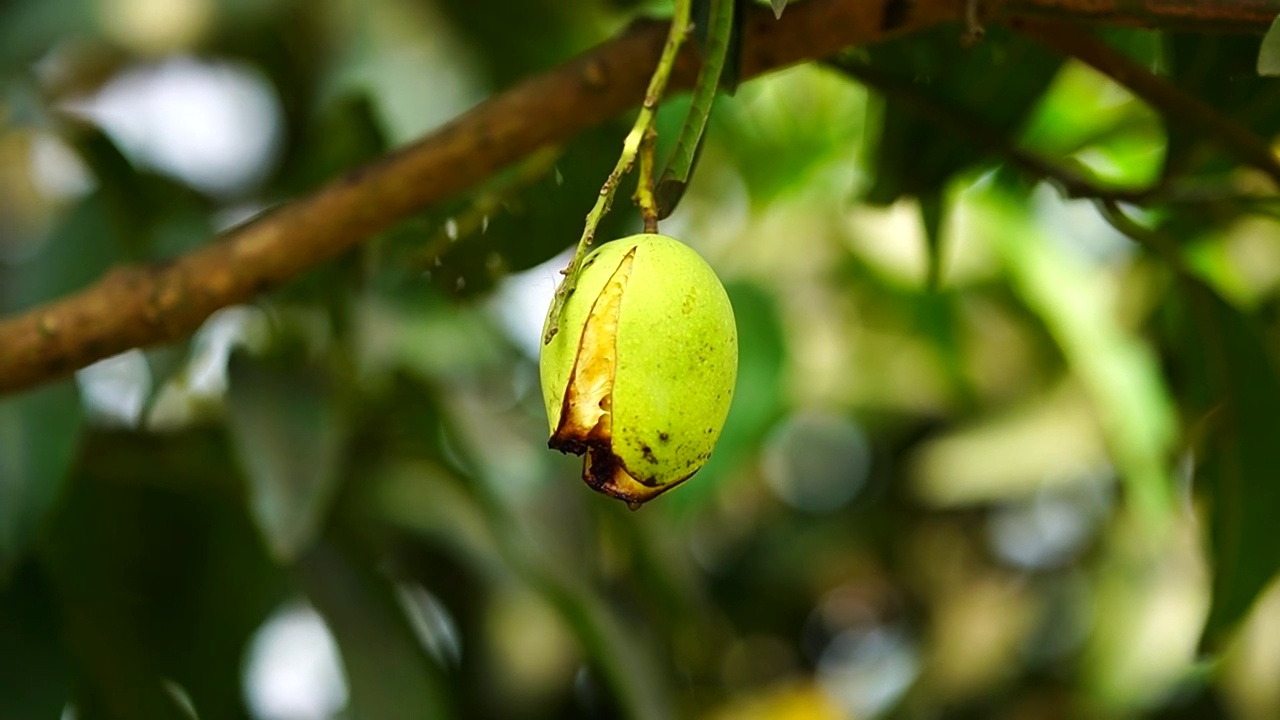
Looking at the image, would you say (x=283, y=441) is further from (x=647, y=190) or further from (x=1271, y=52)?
(x=1271, y=52)

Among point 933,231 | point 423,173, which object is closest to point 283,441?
point 423,173

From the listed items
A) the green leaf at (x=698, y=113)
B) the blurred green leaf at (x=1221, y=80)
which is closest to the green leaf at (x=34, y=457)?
the green leaf at (x=698, y=113)

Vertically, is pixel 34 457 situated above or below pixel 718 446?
above

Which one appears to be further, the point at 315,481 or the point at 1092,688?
the point at 1092,688

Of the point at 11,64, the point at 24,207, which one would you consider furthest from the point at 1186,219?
the point at 24,207

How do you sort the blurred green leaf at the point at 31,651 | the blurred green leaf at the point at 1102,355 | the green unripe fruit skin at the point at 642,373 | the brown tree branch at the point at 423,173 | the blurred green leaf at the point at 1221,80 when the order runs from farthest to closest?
1. the blurred green leaf at the point at 1102,355
2. the blurred green leaf at the point at 31,651
3. the blurred green leaf at the point at 1221,80
4. the brown tree branch at the point at 423,173
5. the green unripe fruit skin at the point at 642,373

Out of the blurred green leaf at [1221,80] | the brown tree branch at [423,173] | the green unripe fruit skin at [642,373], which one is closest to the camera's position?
the green unripe fruit skin at [642,373]

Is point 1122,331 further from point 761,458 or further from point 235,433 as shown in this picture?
point 235,433

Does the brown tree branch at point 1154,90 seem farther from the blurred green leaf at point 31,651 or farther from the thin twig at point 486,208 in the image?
the blurred green leaf at point 31,651
